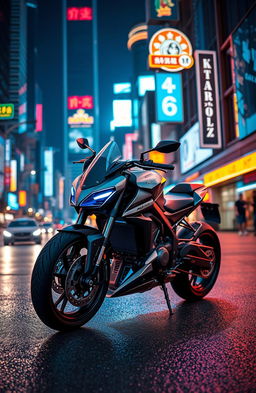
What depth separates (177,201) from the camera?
379 centimetres

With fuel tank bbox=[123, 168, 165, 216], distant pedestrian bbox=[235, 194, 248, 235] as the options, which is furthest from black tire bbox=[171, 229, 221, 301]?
distant pedestrian bbox=[235, 194, 248, 235]

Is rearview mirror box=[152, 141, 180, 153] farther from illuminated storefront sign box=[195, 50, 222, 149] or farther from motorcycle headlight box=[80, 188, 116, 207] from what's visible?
illuminated storefront sign box=[195, 50, 222, 149]

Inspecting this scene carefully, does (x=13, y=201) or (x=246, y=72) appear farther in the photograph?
(x=13, y=201)

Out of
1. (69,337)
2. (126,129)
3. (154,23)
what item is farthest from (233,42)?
(126,129)

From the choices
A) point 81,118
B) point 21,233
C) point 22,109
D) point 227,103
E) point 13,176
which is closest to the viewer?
point 21,233

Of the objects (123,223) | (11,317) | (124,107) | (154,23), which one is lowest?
(11,317)

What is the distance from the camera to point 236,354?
2271 mm

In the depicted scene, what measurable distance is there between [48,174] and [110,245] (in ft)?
585

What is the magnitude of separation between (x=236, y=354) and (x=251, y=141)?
18.2 meters

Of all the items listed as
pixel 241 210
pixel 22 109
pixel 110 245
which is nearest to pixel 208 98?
pixel 241 210

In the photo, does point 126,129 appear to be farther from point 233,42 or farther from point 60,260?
point 60,260

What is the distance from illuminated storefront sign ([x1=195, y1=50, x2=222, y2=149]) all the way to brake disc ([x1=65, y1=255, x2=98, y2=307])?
21.8 m

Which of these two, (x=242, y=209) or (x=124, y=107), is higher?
(x=124, y=107)

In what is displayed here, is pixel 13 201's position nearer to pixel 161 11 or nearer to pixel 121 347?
pixel 161 11
